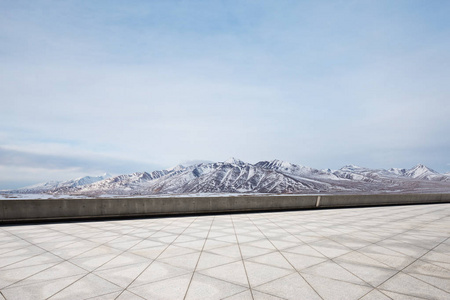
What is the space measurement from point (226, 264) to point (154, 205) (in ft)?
25.7

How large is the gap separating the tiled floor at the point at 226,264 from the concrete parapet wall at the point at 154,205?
8.16ft

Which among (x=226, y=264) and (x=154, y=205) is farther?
(x=154, y=205)

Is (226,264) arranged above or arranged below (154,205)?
below

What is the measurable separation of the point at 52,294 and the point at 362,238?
791 cm

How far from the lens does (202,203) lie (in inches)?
486

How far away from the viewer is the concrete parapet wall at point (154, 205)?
32.6ft

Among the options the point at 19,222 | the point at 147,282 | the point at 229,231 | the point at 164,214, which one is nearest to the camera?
the point at 147,282

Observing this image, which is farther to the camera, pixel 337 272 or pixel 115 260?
pixel 115 260

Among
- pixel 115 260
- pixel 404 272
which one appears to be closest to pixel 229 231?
pixel 115 260

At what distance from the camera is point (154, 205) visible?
11.6 m

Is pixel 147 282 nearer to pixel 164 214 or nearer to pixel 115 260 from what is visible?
pixel 115 260

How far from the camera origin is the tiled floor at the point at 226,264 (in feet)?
12.0

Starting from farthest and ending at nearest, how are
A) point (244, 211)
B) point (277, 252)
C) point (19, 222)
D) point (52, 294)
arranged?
point (244, 211) < point (19, 222) < point (277, 252) < point (52, 294)

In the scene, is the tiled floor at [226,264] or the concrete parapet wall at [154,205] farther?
the concrete parapet wall at [154,205]
